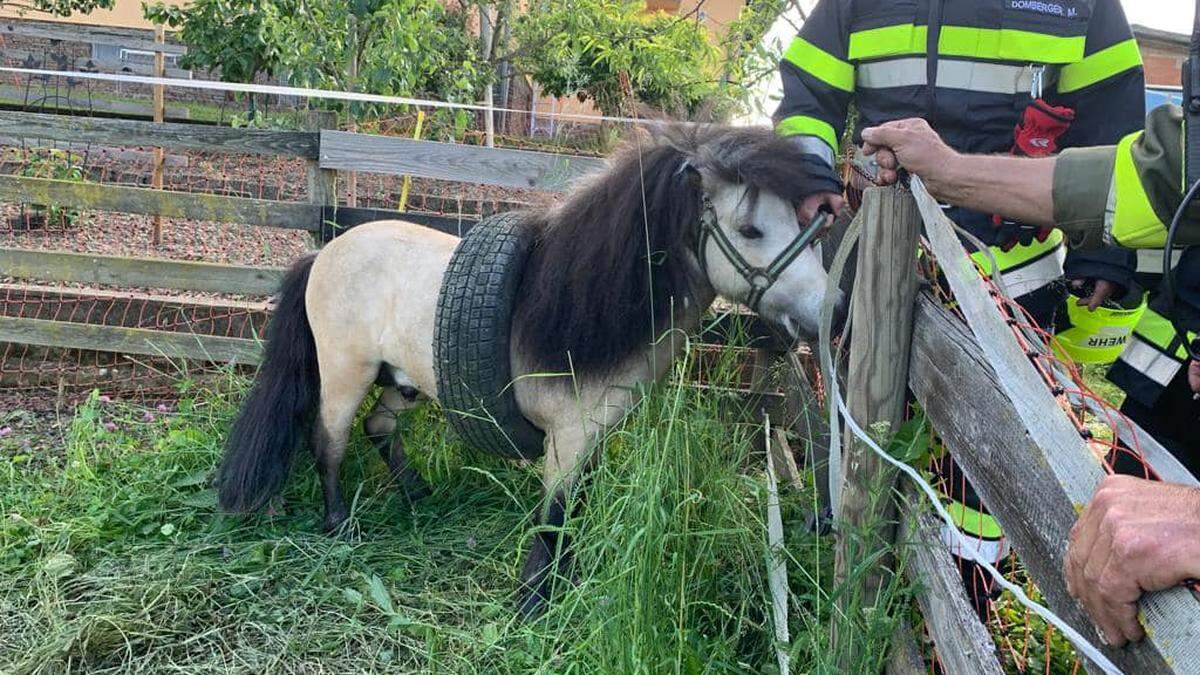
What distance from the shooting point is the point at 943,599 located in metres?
1.78

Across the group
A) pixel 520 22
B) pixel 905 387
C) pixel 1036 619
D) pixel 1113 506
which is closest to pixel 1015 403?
pixel 1113 506

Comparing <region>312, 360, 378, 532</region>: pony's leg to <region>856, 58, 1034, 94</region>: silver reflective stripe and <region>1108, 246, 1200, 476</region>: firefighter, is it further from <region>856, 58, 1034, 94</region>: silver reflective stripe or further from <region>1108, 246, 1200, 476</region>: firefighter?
<region>1108, 246, 1200, 476</region>: firefighter

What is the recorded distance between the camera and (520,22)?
984cm

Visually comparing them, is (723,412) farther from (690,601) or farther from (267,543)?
(267,543)

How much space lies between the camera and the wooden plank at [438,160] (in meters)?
4.56

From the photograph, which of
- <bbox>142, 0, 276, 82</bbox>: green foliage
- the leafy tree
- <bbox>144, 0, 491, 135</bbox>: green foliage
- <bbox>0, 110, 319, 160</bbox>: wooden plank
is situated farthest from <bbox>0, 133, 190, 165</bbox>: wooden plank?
<bbox>0, 110, 319, 160</bbox>: wooden plank

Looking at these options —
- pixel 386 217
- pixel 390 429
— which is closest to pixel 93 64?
pixel 386 217

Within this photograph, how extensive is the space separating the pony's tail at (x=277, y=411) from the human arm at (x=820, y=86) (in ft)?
6.74

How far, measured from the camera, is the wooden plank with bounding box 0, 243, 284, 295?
500cm

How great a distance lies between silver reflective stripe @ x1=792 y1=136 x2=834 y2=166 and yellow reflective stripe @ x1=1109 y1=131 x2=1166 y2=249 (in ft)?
3.96

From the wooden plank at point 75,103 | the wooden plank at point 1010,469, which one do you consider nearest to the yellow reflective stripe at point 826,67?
the wooden plank at point 1010,469

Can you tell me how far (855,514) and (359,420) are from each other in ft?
8.38

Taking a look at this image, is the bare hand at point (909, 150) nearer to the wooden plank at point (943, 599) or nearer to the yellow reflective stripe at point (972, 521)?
the wooden plank at point (943, 599)

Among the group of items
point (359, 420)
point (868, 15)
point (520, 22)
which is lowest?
point (359, 420)
